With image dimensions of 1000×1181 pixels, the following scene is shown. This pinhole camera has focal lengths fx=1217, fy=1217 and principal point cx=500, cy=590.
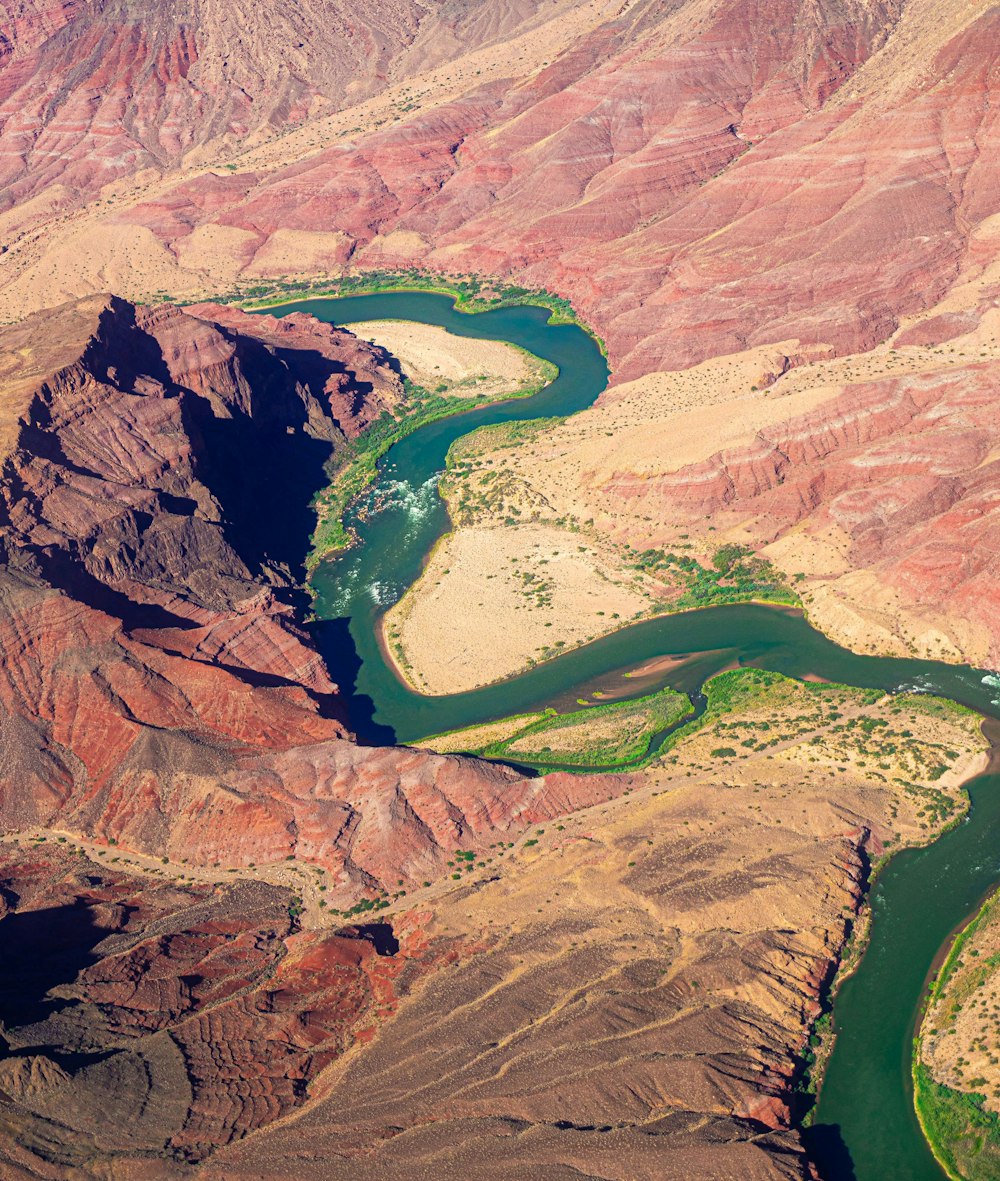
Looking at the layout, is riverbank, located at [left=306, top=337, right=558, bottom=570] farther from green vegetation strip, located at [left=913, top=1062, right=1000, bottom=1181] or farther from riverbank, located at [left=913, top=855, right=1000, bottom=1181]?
green vegetation strip, located at [left=913, top=1062, right=1000, bottom=1181]

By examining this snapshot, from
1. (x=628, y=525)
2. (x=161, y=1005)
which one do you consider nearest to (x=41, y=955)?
(x=161, y=1005)

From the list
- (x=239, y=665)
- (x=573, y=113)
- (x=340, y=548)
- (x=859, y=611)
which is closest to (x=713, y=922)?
(x=859, y=611)

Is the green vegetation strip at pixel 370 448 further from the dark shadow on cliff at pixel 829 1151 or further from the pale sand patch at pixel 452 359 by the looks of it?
the dark shadow on cliff at pixel 829 1151

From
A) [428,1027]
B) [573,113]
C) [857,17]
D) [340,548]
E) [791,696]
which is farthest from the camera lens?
[573,113]

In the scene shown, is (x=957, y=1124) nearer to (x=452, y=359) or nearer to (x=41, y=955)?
(x=41, y=955)

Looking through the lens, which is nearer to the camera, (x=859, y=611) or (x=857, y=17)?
(x=859, y=611)

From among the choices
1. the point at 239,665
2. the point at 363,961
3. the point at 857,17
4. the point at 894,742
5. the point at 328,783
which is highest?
the point at 857,17

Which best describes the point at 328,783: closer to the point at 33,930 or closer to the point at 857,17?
the point at 33,930
